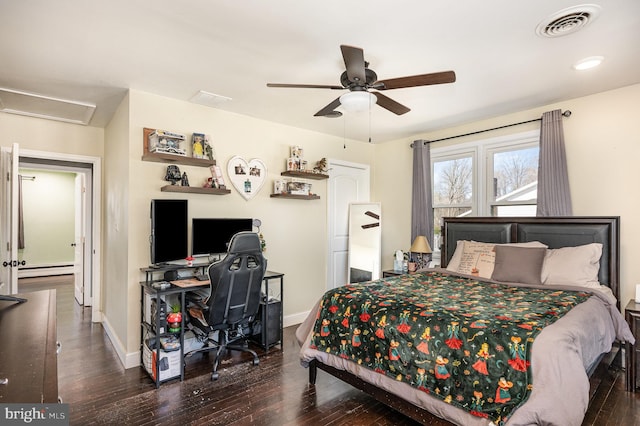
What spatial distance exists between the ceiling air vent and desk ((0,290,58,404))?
3.02 metres

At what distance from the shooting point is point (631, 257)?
3.15 meters

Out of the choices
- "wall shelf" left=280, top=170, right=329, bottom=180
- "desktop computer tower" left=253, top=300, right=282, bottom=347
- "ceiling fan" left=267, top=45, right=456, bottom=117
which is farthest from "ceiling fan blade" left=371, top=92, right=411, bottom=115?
"desktop computer tower" left=253, top=300, right=282, bottom=347

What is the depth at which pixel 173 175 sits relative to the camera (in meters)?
3.37

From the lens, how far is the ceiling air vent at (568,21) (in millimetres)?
2014

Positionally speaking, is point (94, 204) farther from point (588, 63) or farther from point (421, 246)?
point (588, 63)

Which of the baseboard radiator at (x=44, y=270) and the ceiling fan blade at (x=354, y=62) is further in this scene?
the baseboard radiator at (x=44, y=270)

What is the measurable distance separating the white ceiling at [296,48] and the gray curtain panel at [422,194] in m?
1.16

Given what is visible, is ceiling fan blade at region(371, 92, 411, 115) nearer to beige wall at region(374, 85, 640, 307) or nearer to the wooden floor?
beige wall at region(374, 85, 640, 307)

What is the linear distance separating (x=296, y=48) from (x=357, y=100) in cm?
59

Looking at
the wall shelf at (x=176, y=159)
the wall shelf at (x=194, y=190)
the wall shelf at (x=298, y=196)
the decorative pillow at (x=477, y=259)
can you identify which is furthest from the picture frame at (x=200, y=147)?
the decorative pillow at (x=477, y=259)

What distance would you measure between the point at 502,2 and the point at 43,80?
3.63m

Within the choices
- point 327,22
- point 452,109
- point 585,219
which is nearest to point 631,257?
point 585,219

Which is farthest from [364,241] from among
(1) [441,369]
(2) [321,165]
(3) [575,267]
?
(1) [441,369]

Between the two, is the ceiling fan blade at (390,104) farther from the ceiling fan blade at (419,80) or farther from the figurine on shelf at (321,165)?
the figurine on shelf at (321,165)
